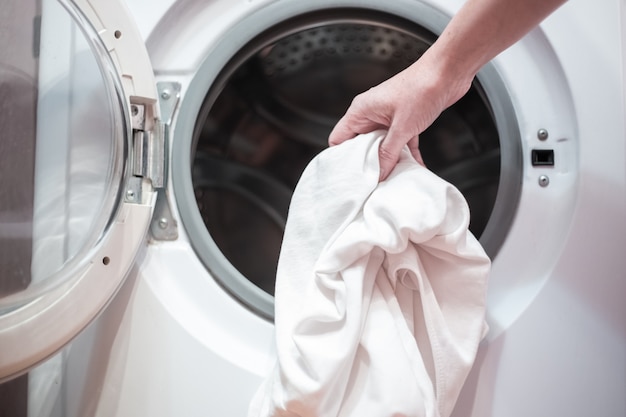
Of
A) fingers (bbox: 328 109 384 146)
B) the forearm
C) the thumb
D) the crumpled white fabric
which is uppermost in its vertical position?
the forearm

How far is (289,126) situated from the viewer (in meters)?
1.00

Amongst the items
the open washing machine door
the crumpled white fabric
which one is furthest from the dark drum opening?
the crumpled white fabric

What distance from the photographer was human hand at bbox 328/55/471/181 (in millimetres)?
547

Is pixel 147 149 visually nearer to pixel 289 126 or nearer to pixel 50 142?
pixel 50 142

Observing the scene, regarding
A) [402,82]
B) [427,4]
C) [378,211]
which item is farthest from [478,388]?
[427,4]

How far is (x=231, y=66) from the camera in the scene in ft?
2.35

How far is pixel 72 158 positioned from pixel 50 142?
0.04m

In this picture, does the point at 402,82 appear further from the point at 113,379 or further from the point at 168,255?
the point at 113,379

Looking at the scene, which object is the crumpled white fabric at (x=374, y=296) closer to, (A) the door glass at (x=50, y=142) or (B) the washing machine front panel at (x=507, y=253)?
(B) the washing machine front panel at (x=507, y=253)

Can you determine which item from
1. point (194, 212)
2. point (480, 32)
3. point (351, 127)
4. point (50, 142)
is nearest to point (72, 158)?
point (50, 142)

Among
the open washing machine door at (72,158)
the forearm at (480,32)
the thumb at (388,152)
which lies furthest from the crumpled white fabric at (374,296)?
the open washing machine door at (72,158)

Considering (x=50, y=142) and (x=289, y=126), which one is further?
(x=289, y=126)

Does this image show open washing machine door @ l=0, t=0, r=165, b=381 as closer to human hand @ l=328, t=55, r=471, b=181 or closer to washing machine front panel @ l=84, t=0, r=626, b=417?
washing machine front panel @ l=84, t=0, r=626, b=417

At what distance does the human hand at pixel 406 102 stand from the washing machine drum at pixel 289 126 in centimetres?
16
